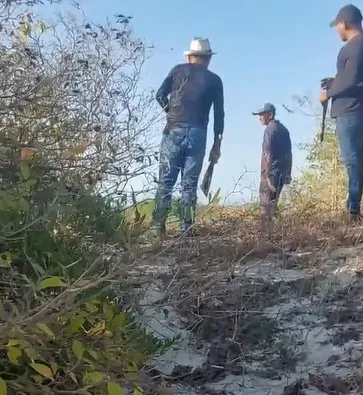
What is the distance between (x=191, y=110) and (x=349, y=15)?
1.36 m

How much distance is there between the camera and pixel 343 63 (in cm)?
516

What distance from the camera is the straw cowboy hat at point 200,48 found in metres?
5.60

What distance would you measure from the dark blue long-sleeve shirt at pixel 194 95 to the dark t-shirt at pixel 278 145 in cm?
142

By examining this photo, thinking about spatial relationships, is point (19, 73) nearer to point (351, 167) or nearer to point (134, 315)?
point (134, 315)

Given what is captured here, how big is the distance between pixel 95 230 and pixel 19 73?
0.71 metres

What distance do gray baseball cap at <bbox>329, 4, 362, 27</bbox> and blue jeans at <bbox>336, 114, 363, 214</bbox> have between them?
759 mm

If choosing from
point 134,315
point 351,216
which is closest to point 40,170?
point 134,315

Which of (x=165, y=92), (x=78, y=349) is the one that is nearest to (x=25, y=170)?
(x=78, y=349)

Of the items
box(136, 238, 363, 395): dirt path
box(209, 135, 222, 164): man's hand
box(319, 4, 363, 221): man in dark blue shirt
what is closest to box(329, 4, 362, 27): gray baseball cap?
box(319, 4, 363, 221): man in dark blue shirt

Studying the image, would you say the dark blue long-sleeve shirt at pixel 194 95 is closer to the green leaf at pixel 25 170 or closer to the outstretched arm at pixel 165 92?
the outstretched arm at pixel 165 92

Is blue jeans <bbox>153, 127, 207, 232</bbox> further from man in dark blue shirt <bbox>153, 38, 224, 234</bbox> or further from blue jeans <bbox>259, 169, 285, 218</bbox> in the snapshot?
blue jeans <bbox>259, 169, 285, 218</bbox>

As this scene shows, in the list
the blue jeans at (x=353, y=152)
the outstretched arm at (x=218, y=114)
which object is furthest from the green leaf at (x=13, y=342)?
the outstretched arm at (x=218, y=114)

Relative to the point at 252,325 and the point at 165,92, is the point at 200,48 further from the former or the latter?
the point at 252,325

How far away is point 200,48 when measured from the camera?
5.61m
